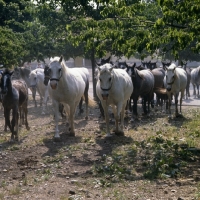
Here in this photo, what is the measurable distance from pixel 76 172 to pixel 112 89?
4013mm

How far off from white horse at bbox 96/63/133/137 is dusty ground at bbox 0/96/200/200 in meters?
0.74

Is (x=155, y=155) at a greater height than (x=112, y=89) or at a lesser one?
lesser

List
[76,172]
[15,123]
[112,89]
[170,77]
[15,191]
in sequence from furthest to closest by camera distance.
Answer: [170,77], [15,123], [112,89], [76,172], [15,191]

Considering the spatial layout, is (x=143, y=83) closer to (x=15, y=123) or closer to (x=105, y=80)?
(x=105, y=80)

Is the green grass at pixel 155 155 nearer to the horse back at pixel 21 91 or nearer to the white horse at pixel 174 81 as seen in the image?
the white horse at pixel 174 81

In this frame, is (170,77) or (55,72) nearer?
(55,72)

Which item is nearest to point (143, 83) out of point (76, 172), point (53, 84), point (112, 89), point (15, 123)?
point (112, 89)

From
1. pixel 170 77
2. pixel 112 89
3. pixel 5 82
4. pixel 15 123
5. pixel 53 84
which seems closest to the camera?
pixel 53 84

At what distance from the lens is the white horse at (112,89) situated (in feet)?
38.6

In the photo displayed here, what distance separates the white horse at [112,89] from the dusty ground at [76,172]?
74 cm

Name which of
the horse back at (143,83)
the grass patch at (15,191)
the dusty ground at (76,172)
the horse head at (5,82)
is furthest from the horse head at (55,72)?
the horse back at (143,83)

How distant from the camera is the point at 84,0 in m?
15.8

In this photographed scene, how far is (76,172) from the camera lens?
28.7ft

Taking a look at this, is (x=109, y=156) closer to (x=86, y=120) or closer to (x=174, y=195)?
(x=174, y=195)
